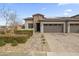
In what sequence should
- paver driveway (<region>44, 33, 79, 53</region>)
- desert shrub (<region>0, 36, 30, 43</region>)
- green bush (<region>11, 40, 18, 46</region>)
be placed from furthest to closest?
desert shrub (<region>0, 36, 30, 43</region>) → green bush (<region>11, 40, 18, 46</region>) → paver driveway (<region>44, 33, 79, 53</region>)

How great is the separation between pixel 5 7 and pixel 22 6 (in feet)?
3.60

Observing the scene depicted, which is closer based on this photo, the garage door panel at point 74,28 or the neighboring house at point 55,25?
the garage door panel at point 74,28

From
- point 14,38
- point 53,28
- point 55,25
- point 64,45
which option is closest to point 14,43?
point 14,38

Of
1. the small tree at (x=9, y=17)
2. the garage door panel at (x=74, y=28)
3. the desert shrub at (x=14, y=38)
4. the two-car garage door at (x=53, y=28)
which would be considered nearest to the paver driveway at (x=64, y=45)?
the desert shrub at (x=14, y=38)

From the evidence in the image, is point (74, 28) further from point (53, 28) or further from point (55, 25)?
point (55, 25)

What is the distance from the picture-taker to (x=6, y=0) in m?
7.30

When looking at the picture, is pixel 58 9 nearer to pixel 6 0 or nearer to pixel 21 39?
pixel 21 39

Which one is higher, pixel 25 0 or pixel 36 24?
pixel 25 0

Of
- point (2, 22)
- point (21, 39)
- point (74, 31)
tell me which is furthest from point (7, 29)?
point (74, 31)

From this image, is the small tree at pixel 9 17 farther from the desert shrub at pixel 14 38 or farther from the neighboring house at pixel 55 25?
the neighboring house at pixel 55 25

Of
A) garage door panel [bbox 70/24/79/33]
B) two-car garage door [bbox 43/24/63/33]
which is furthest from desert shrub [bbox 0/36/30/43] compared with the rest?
garage door panel [bbox 70/24/79/33]

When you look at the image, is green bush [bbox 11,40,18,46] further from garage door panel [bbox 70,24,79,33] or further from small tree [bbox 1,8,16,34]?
garage door panel [bbox 70,24,79,33]

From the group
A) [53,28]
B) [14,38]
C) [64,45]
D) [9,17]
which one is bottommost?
[64,45]

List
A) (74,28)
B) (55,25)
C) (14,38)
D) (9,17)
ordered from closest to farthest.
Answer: (14,38), (9,17), (74,28), (55,25)
